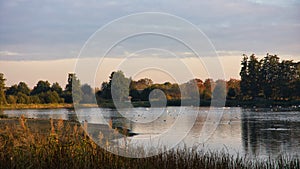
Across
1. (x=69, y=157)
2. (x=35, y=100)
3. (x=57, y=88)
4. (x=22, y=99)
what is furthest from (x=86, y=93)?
(x=57, y=88)

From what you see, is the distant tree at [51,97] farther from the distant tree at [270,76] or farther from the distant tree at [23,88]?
the distant tree at [270,76]

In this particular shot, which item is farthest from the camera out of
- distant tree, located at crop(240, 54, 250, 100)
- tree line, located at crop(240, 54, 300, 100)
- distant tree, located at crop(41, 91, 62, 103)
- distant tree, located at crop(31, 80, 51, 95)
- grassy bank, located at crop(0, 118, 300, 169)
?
distant tree, located at crop(31, 80, 51, 95)

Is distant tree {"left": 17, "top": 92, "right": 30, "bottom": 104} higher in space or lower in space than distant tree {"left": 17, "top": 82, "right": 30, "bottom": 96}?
lower

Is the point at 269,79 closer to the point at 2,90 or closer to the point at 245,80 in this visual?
the point at 245,80

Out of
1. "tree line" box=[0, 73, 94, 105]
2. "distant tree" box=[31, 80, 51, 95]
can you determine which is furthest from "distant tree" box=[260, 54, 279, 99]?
"distant tree" box=[31, 80, 51, 95]

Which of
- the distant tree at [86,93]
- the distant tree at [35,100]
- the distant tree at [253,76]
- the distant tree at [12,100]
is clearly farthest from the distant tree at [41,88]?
the distant tree at [86,93]

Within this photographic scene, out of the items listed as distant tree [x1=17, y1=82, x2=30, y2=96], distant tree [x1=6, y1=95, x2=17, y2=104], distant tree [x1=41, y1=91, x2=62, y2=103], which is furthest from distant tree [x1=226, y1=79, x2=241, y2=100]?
distant tree [x1=17, y1=82, x2=30, y2=96]

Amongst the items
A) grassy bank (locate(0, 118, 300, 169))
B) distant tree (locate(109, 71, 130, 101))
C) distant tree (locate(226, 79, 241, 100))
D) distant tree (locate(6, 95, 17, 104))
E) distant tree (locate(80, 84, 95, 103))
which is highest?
distant tree (locate(226, 79, 241, 100))

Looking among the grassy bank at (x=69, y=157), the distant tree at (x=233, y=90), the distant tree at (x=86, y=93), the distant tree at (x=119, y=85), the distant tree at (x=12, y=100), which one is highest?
the distant tree at (x=233, y=90)

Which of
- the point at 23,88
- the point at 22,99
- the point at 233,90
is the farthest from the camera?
the point at 23,88

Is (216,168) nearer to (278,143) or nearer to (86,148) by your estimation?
(86,148)

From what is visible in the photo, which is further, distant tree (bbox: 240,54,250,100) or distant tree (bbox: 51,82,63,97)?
distant tree (bbox: 51,82,63,97)

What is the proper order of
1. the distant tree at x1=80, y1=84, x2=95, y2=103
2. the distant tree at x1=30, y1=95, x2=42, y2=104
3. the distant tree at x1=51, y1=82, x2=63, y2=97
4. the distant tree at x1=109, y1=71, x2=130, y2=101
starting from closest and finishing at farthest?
the distant tree at x1=80, y1=84, x2=95, y2=103
the distant tree at x1=109, y1=71, x2=130, y2=101
the distant tree at x1=30, y1=95, x2=42, y2=104
the distant tree at x1=51, y1=82, x2=63, y2=97

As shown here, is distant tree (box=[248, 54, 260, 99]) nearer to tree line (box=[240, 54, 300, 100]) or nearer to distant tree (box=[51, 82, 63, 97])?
tree line (box=[240, 54, 300, 100])
